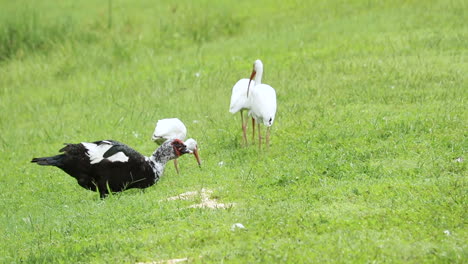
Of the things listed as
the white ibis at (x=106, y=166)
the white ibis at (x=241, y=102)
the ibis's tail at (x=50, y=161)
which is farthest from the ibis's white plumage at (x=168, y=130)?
the ibis's tail at (x=50, y=161)

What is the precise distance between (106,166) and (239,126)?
322cm

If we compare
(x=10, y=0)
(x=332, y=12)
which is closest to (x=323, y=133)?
(x=332, y=12)

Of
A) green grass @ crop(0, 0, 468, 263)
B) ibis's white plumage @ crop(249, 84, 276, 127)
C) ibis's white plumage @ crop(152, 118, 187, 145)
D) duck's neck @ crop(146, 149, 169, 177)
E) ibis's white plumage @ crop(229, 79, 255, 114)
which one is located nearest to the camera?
green grass @ crop(0, 0, 468, 263)

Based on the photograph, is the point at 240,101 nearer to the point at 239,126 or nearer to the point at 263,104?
the point at 263,104

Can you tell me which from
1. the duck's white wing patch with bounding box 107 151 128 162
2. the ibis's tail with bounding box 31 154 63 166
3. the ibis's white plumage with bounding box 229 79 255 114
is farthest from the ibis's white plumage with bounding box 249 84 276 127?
the ibis's tail with bounding box 31 154 63 166

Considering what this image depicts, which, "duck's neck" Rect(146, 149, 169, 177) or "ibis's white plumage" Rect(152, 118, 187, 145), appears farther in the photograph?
"ibis's white plumage" Rect(152, 118, 187, 145)

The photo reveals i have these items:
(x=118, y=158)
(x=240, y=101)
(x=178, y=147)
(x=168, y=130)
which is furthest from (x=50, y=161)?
(x=240, y=101)

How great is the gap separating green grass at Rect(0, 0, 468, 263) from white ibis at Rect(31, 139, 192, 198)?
0.24 m

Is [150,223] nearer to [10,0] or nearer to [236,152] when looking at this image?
[236,152]

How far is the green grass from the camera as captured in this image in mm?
6676

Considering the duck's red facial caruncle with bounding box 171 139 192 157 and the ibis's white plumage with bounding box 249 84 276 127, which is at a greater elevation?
the ibis's white plumage with bounding box 249 84 276 127

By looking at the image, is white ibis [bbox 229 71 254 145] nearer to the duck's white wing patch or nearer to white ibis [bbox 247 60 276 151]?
white ibis [bbox 247 60 276 151]

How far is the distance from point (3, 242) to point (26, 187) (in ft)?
9.03

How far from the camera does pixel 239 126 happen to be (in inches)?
457
